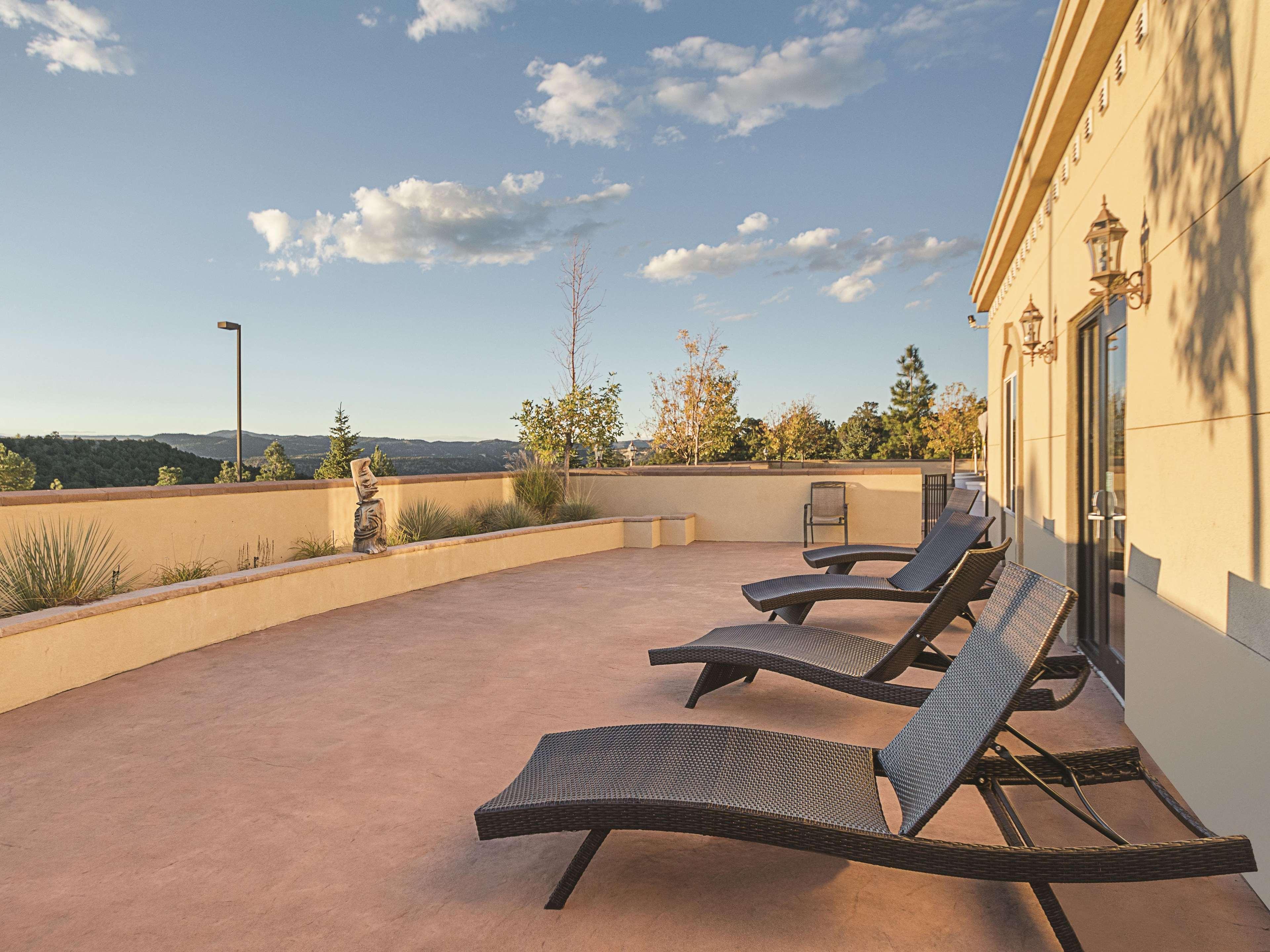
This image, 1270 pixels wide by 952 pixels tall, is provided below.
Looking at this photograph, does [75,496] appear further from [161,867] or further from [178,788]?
[161,867]

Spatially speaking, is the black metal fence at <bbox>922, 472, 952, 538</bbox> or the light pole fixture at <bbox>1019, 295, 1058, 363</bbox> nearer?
the light pole fixture at <bbox>1019, 295, 1058, 363</bbox>

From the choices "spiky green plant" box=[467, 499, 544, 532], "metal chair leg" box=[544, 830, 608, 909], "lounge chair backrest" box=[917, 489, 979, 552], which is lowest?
"metal chair leg" box=[544, 830, 608, 909]

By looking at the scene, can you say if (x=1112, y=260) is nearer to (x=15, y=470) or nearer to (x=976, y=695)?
(x=976, y=695)

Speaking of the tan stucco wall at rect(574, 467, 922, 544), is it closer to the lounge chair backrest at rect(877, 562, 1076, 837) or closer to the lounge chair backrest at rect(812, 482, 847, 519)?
the lounge chair backrest at rect(812, 482, 847, 519)

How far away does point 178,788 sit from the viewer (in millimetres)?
2781

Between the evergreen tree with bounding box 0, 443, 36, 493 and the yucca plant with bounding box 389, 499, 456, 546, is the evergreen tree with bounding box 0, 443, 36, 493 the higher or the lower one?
the higher one

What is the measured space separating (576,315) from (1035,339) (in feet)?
26.6

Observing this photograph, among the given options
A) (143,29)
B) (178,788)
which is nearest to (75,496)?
(178,788)

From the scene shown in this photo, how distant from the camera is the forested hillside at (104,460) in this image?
5019 centimetres

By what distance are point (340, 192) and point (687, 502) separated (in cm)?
1355

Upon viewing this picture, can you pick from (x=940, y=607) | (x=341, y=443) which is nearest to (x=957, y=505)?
(x=940, y=607)

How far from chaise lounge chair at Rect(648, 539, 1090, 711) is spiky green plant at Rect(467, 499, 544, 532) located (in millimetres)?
6011

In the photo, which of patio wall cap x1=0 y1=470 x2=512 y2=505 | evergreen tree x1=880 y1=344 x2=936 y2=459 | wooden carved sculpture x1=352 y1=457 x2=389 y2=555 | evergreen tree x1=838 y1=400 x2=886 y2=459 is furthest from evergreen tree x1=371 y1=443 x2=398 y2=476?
evergreen tree x1=880 y1=344 x2=936 y2=459

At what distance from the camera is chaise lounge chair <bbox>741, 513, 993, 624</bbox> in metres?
5.09
